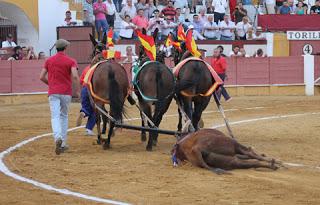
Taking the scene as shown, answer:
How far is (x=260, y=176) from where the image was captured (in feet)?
33.3

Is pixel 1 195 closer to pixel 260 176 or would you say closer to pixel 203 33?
pixel 260 176

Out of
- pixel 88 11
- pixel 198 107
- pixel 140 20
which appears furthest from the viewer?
pixel 88 11

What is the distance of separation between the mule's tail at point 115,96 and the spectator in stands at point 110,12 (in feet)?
48.2

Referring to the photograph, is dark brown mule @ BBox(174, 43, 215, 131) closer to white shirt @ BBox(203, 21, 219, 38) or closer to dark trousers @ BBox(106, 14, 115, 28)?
dark trousers @ BBox(106, 14, 115, 28)

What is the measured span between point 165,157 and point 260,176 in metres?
2.39

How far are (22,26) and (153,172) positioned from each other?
60.7ft

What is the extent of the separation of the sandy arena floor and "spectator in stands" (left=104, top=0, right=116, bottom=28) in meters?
10.4

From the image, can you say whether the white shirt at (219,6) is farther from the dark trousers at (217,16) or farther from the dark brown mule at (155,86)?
the dark brown mule at (155,86)

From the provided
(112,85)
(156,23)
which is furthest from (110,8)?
(112,85)

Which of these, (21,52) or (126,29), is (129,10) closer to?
(126,29)

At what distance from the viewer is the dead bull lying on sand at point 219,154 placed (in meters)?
10.4

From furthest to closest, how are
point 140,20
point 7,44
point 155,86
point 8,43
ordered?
point 140,20 < point 8,43 < point 7,44 < point 155,86

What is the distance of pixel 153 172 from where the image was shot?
35.3 ft

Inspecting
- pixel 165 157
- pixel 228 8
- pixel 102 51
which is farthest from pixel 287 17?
pixel 165 157
